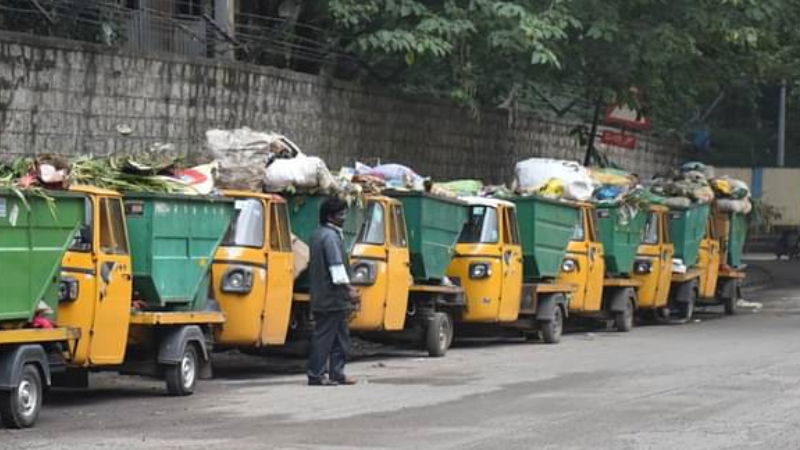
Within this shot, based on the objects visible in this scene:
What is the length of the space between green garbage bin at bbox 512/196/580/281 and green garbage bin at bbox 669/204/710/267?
4.61 meters

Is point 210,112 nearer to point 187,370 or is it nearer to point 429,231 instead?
point 429,231

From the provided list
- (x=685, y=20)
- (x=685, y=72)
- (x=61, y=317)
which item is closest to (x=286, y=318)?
(x=61, y=317)

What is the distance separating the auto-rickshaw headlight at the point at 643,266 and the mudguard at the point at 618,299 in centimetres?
100

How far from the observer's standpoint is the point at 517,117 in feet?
109

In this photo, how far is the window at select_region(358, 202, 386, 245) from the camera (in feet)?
58.9

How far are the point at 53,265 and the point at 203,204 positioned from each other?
2.82 m

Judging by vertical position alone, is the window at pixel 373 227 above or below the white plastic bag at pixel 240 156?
below

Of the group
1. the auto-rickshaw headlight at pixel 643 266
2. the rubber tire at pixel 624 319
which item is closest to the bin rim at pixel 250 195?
the rubber tire at pixel 624 319

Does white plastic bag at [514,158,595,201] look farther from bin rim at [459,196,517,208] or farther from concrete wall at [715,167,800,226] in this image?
concrete wall at [715,167,800,226]

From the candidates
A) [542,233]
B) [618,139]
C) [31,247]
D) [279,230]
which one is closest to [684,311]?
[542,233]

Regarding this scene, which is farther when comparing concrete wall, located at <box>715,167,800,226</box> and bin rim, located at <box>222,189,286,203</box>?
concrete wall, located at <box>715,167,800,226</box>

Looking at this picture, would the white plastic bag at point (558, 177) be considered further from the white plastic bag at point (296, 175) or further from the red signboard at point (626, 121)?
the red signboard at point (626, 121)

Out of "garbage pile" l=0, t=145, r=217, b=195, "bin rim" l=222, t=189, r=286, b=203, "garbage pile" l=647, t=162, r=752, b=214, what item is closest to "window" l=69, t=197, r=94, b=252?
"garbage pile" l=0, t=145, r=217, b=195

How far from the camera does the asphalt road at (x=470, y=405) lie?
1149 centimetres
